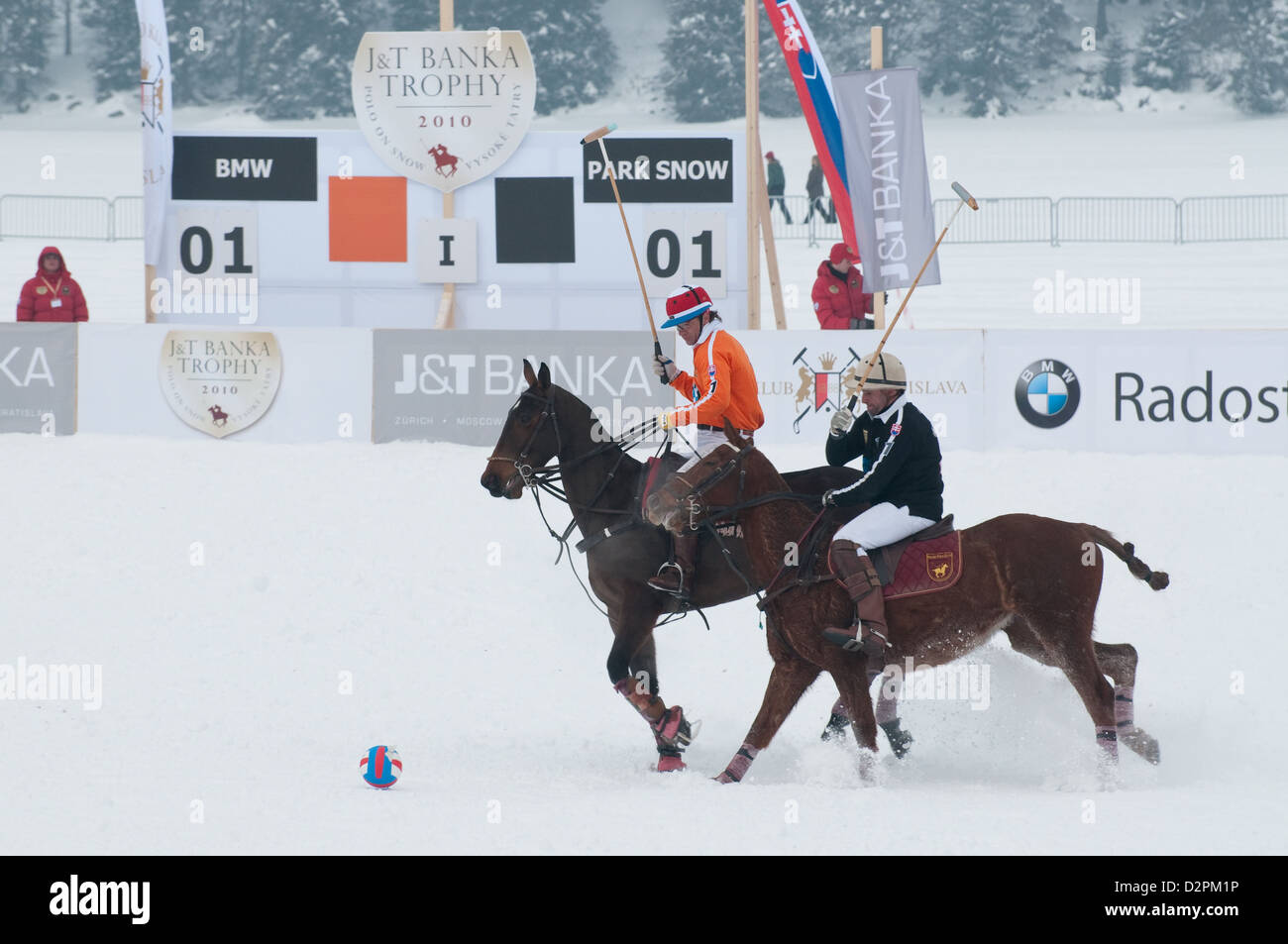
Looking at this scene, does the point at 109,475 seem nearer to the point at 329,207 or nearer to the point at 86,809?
the point at 329,207

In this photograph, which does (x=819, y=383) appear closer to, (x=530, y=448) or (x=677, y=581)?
(x=530, y=448)

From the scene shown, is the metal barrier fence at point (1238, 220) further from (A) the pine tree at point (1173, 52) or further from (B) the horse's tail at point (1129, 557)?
(B) the horse's tail at point (1129, 557)

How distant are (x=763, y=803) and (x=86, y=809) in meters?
3.27

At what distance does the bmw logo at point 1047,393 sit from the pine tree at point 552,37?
38253mm

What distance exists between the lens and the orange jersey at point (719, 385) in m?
9.71

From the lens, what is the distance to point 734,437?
32.3 ft

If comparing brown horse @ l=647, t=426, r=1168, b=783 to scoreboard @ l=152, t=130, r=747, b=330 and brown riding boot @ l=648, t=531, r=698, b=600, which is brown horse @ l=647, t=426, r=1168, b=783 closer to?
brown riding boot @ l=648, t=531, r=698, b=600

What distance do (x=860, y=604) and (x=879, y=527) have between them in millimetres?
430

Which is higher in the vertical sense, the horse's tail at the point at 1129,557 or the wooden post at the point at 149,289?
the wooden post at the point at 149,289

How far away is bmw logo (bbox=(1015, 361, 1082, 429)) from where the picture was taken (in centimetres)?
1634

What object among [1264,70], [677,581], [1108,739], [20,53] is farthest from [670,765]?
[20,53]

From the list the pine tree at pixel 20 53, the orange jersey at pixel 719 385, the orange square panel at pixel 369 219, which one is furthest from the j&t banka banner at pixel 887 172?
the pine tree at pixel 20 53

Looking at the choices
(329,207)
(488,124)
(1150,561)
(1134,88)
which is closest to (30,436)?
(329,207)

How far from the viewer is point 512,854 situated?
727 centimetres
